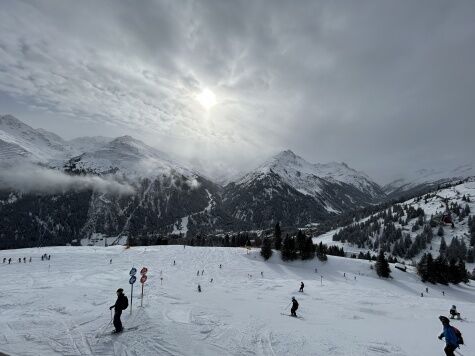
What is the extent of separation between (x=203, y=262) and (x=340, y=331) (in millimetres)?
53340

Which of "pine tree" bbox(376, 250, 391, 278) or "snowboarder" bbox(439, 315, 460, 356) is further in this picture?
"pine tree" bbox(376, 250, 391, 278)

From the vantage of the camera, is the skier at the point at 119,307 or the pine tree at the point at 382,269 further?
the pine tree at the point at 382,269

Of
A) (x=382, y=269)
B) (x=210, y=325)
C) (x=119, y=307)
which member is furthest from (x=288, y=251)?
(x=119, y=307)

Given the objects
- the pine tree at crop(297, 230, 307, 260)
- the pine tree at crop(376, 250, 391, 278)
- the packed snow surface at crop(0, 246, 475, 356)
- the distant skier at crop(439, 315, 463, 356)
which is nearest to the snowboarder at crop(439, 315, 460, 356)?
the distant skier at crop(439, 315, 463, 356)

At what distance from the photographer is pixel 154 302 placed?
83.9 feet

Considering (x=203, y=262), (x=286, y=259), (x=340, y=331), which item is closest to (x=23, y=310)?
(x=340, y=331)

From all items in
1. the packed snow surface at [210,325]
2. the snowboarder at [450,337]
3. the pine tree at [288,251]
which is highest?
the pine tree at [288,251]

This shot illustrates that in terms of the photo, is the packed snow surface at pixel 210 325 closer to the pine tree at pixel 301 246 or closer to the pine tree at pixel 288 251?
the pine tree at pixel 288 251

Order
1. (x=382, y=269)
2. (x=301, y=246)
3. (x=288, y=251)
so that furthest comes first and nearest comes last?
1. (x=301, y=246)
2. (x=288, y=251)
3. (x=382, y=269)

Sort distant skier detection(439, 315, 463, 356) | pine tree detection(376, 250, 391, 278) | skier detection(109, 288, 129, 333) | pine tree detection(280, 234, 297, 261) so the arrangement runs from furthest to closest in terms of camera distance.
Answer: pine tree detection(280, 234, 297, 261)
pine tree detection(376, 250, 391, 278)
skier detection(109, 288, 129, 333)
distant skier detection(439, 315, 463, 356)

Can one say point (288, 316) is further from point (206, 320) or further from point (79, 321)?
point (79, 321)

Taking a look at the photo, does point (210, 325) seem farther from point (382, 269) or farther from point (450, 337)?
point (382, 269)

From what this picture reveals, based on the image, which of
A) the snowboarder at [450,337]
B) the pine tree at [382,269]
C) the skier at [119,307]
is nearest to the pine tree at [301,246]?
the pine tree at [382,269]

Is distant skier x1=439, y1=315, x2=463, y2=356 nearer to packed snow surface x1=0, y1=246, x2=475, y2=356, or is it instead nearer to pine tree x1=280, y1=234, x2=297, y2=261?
packed snow surface x1=0, y1=246, x2=475, y2=356
